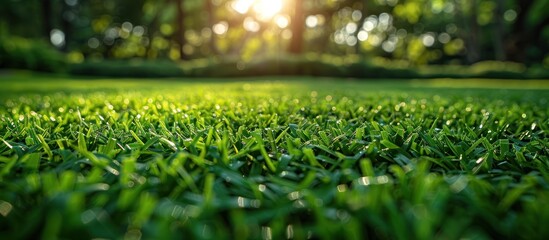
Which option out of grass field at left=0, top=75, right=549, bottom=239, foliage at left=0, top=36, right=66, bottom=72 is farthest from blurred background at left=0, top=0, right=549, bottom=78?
grass field at left=0, top=75, right=549, bottom=239

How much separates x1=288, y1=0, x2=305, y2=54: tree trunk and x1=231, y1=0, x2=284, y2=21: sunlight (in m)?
9.73

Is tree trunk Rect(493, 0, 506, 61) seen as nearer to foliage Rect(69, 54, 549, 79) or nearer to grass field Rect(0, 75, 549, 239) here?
foliage Rect(69, 54, 549, 79)

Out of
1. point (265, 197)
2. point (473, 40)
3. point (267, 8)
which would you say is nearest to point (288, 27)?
point (267, 8)

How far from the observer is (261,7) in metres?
36.3

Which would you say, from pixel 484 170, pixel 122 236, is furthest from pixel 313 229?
pixel 484 170

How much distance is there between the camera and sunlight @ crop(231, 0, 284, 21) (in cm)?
3438

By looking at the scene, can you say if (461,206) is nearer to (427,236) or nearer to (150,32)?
(427,236)

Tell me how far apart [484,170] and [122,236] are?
102 centimetres

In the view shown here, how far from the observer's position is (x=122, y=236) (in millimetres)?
704

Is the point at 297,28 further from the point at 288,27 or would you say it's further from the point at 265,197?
the point at 265,197

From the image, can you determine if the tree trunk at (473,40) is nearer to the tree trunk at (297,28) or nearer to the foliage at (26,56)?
the tree trunk at (297,28)

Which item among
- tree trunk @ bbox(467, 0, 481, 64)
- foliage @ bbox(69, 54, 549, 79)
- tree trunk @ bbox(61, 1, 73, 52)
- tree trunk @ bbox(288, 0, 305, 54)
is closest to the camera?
foliage @ bbox(69, 54, 549, 79)

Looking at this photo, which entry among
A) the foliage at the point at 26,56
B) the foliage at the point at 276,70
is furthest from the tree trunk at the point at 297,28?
the foliage at the point at 26,56

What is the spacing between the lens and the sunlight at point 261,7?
113 feet
